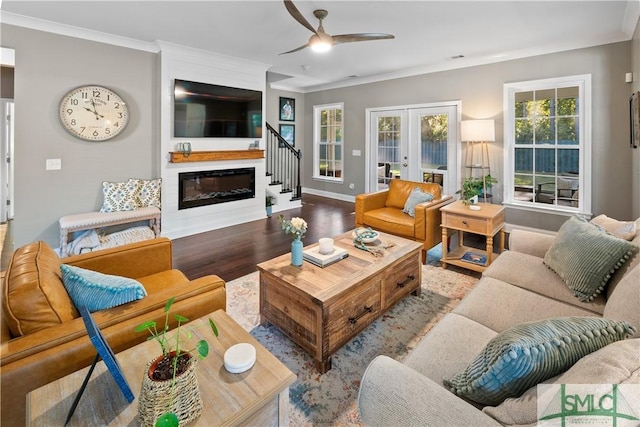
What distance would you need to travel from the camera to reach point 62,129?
4.07 m

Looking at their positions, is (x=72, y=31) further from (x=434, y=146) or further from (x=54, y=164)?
(x=434, y=146)

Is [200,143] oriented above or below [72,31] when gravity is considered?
below

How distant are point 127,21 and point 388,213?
3.85 meters

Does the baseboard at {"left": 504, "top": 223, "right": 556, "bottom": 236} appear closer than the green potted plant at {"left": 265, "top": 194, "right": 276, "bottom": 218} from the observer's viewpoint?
Yes

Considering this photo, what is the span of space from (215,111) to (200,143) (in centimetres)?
57

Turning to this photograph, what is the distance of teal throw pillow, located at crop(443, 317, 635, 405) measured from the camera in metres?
0.96

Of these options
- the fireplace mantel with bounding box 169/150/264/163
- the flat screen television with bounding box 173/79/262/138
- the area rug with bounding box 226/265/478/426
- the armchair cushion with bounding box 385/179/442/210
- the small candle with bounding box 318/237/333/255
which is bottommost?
the area rug with bounding box 226/265/478/426

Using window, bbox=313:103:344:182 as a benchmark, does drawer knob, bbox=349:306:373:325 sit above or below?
below

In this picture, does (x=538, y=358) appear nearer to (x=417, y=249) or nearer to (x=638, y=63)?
(x=417, y=249)

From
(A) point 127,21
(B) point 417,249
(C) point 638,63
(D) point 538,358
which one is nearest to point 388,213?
(B) point 417,249

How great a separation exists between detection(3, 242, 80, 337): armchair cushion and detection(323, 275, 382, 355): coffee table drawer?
1320 millimetres

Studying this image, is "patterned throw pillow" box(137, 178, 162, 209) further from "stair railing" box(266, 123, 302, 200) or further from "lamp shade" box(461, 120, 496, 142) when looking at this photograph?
"lamp shade" box(461, 120, 496, 142)

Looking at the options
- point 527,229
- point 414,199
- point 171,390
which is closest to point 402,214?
point 414,199

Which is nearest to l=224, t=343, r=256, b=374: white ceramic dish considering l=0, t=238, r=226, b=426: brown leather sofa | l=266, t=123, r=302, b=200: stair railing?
l=0, t=238, r=226, b=426: brown leather sofa
